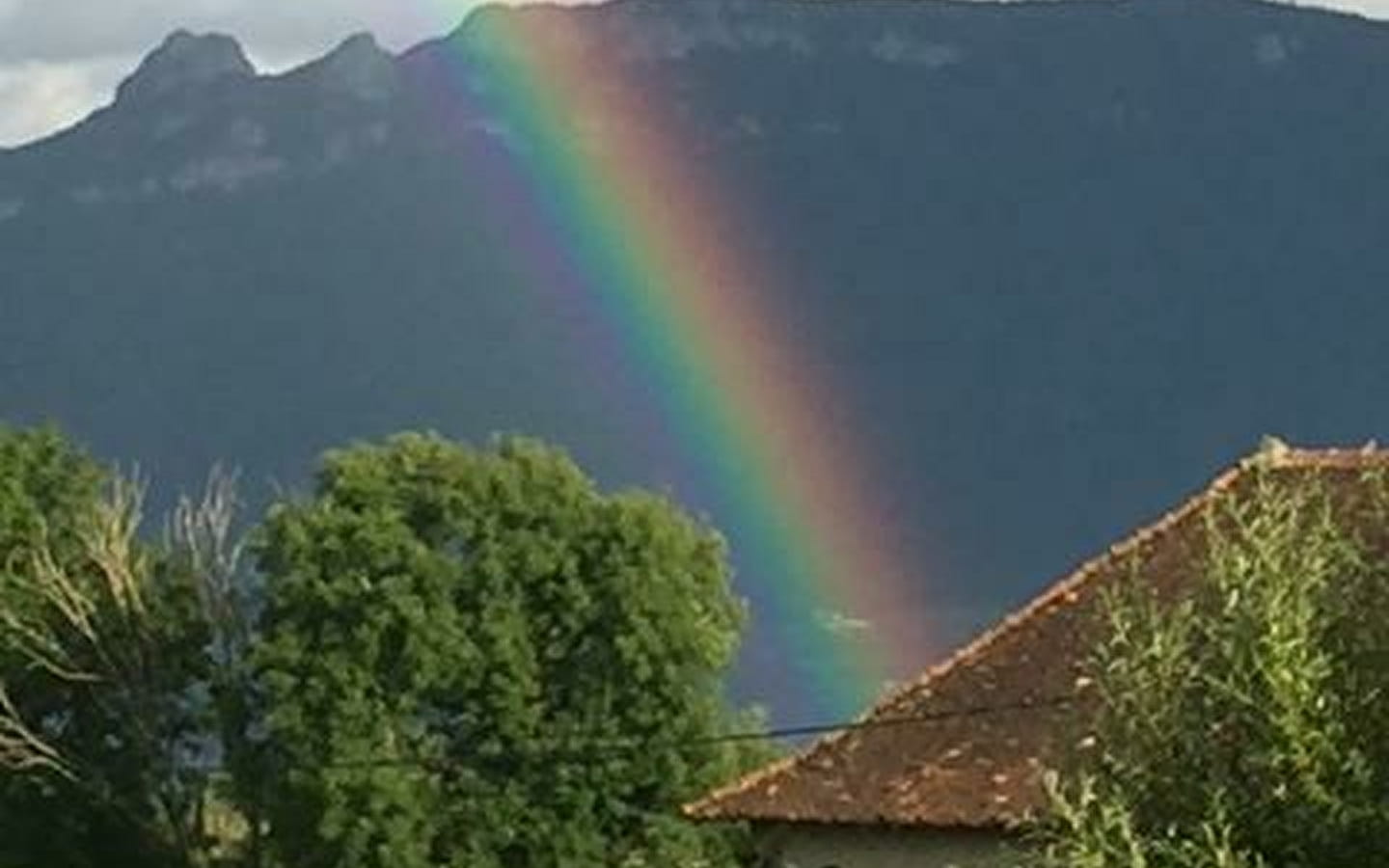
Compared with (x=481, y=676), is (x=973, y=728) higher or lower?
lower

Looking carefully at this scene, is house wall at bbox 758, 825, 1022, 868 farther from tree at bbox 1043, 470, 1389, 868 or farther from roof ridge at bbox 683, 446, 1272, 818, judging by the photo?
tree at bbox 1043, 470, 1389, 868

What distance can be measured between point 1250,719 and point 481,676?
117ft

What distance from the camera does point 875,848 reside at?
27.8 metres

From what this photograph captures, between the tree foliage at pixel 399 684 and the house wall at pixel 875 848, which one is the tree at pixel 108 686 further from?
the house wall at pixel 875 848

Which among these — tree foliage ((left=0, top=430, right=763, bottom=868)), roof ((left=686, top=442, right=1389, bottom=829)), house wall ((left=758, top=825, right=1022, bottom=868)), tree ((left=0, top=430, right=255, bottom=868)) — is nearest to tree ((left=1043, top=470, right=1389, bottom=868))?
roof ((left=686, top=442, right=1389, bottom=829))

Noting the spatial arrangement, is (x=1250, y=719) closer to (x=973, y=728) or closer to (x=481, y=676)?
(x=973, y=728)

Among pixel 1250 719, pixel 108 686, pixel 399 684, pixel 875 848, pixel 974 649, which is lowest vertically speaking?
→ pixel 1250 719

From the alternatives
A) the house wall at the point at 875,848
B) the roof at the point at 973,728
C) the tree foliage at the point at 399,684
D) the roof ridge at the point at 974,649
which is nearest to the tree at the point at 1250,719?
the roof at the point at 973,728

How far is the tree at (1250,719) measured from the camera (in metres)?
10.4

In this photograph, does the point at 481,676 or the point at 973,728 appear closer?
the point at 973,728

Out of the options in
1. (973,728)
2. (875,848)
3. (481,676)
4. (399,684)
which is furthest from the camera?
(481,676)

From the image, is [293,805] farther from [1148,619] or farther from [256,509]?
[1148,619]

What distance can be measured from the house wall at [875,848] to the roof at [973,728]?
188 mm

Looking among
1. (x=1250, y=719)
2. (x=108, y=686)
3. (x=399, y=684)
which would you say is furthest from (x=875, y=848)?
(x=108, y=686)
